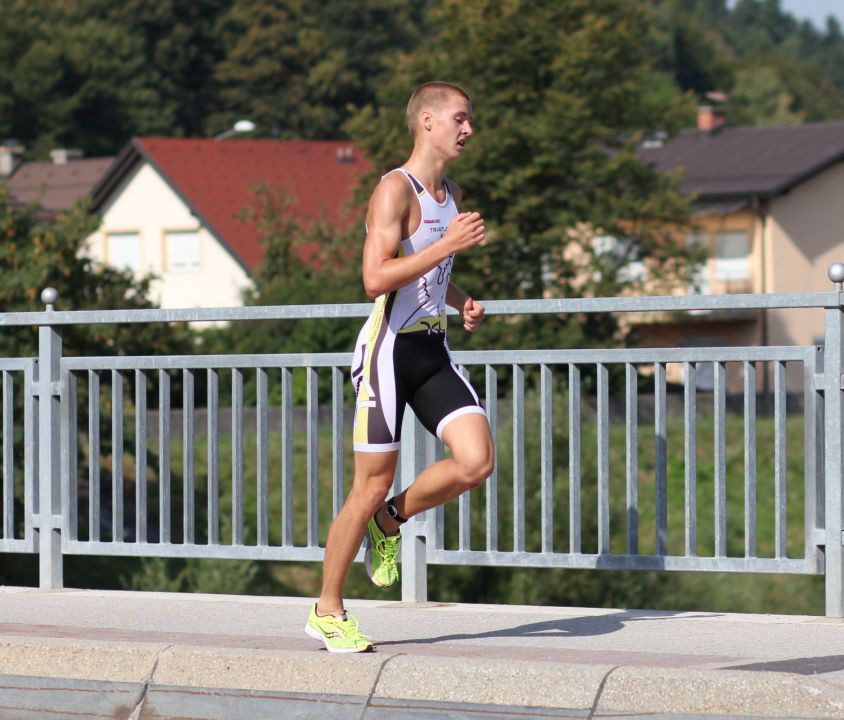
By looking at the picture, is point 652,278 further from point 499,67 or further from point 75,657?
point 75,657

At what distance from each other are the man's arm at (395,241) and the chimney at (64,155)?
67.4m

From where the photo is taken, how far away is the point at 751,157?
5816 centimetres

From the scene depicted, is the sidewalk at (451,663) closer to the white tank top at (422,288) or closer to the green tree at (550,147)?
the white tank top at (422,288)

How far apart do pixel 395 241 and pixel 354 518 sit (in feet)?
2.87

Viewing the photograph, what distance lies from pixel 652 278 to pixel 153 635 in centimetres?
3634

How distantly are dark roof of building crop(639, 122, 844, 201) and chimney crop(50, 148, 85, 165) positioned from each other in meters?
24.1

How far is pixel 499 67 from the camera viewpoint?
4053 cm

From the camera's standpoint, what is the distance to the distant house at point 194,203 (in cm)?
5788

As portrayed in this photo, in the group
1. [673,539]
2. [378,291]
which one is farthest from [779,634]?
[673,539]

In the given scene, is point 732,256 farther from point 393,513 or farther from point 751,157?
point 393,513

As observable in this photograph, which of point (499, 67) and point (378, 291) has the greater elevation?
point (499, 67)

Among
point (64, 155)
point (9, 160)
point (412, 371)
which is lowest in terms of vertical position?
point (412, 371)

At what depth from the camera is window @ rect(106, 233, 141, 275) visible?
2393 inches

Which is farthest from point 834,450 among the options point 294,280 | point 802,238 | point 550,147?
point 802,238
